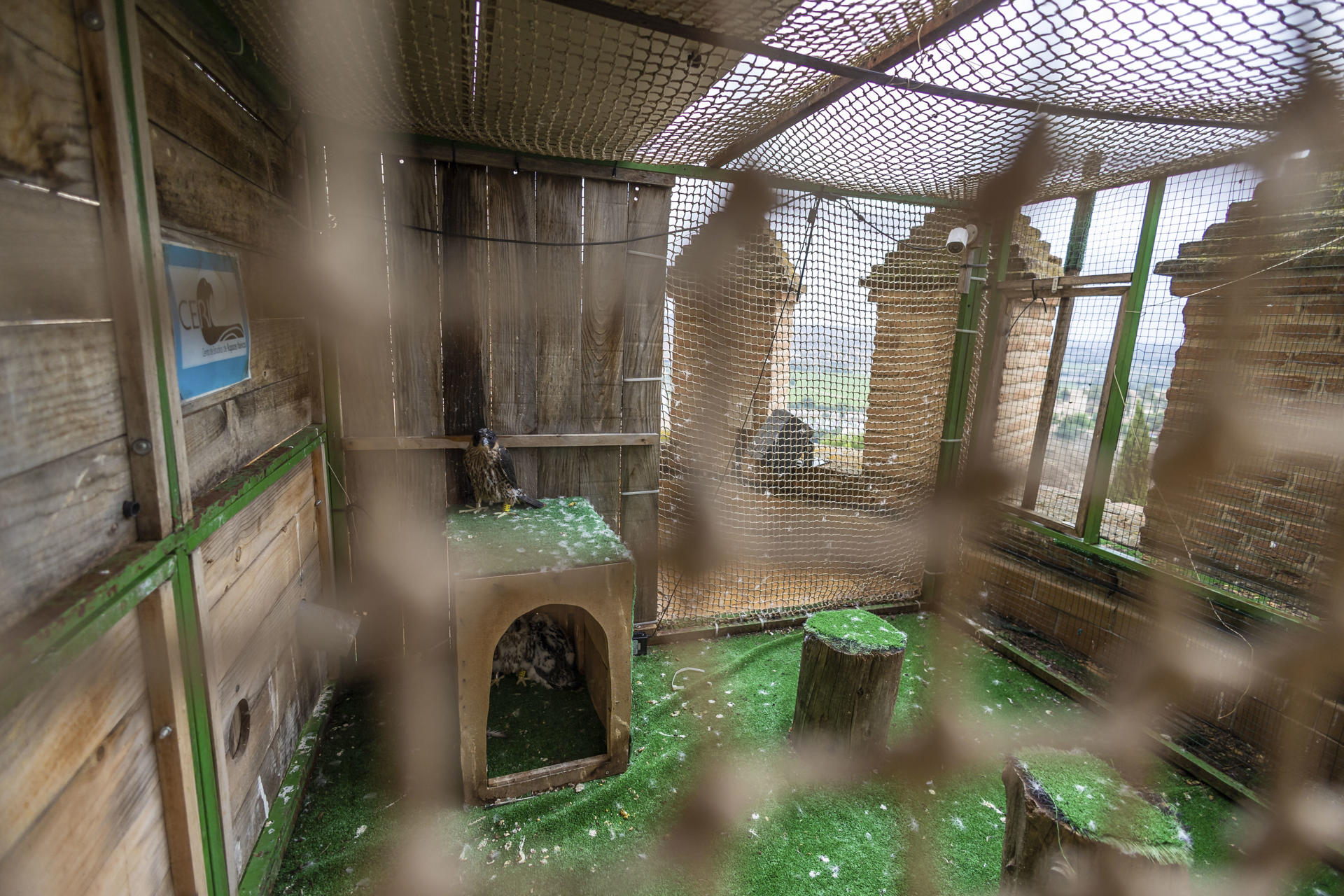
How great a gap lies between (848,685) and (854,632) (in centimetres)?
22

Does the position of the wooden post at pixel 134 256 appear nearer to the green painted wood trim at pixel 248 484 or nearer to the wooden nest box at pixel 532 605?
the green painted wood trim at pixel 248 484

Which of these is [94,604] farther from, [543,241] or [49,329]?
[543,241]

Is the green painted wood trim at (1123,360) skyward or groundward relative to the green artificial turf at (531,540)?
skyward

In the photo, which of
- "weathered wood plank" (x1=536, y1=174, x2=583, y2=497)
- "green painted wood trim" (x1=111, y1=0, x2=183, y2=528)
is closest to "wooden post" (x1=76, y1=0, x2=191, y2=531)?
"green painted wood trim" (x1=111, y1=0, x2=183, y2=528)

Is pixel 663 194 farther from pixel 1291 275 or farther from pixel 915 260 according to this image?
pixel 1291 275

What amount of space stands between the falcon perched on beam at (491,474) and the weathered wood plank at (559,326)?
264 mm

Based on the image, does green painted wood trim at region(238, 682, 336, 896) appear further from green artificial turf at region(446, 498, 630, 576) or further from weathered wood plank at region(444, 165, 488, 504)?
weathered wood plank at region(444, 165, 488, 504)

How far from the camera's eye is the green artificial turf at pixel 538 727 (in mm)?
2332

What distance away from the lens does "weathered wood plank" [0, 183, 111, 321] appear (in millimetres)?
804

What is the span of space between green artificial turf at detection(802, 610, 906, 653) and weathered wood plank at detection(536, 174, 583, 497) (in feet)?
4.46

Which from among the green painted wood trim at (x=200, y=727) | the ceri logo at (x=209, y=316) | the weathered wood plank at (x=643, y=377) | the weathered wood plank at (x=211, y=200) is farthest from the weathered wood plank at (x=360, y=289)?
A: the green painted wood trim at (x=200, y=727)

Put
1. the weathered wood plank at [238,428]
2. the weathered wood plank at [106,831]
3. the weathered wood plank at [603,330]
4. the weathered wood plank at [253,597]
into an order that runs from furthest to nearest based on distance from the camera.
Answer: the weathered wood plank at [603,330]
the weathered wood plank at [253,597]
the weathered wood plank at [238,428]
the weathered wood plank at [106,831]

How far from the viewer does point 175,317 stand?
125 cm

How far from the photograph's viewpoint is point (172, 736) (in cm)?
121
